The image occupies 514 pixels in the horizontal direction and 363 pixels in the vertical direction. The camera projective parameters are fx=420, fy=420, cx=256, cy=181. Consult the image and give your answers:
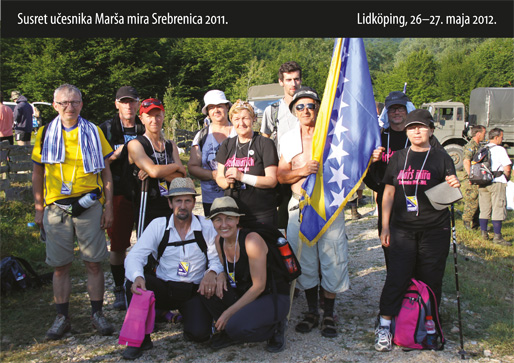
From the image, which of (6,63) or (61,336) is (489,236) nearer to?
(61,336)

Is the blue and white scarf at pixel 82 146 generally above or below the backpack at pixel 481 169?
above

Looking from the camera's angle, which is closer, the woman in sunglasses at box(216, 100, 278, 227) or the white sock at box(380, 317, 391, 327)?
the white sock at box(380, 317, 391, 327)

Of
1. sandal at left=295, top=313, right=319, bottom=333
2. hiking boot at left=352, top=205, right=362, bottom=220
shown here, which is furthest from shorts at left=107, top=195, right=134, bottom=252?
hiking boot at left=352, top=205, right=362, bottom=220

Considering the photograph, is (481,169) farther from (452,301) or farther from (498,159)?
(452,301)

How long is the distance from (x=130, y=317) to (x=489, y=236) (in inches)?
277

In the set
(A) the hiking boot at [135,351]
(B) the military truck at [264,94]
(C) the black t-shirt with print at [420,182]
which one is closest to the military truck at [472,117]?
(B) the military truck at [264,94]

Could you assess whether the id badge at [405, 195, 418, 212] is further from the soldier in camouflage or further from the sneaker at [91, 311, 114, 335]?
the soldier in camouflage

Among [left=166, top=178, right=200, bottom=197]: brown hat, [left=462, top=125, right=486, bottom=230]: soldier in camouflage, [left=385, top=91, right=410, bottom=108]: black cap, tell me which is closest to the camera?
Answer: [left=166, top=178, right=200, bottom=197]: brown hat

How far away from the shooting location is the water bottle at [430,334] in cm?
354

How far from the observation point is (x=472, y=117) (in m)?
19.4

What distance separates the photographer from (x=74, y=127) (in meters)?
3.90

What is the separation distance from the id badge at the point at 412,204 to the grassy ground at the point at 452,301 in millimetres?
1267

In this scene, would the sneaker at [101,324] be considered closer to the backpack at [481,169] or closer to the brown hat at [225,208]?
the brown hat at [225,208]

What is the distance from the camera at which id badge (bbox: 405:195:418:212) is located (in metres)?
3.61
